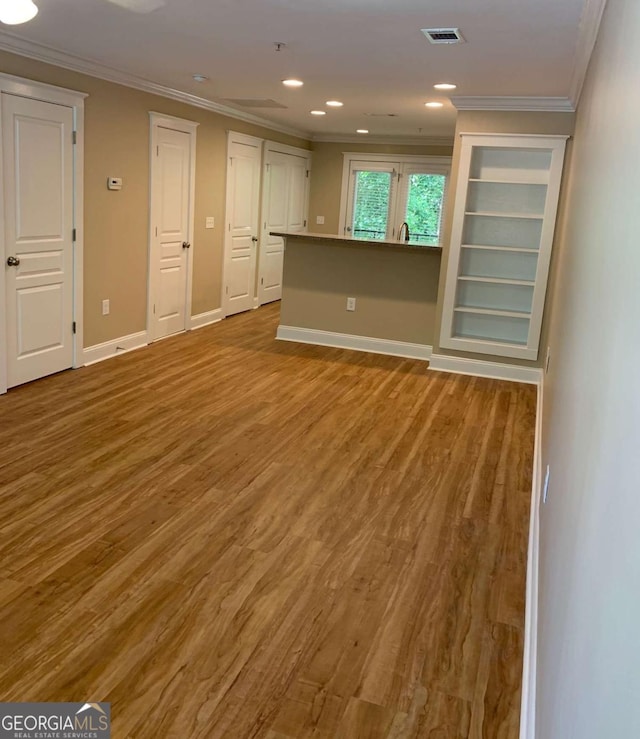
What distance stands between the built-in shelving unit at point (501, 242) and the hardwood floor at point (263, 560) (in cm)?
126

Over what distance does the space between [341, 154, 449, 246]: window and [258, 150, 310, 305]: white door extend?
678 mm

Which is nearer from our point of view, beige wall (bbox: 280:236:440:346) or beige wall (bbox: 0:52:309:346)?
beige wall (bbox: 0:52:309:346)

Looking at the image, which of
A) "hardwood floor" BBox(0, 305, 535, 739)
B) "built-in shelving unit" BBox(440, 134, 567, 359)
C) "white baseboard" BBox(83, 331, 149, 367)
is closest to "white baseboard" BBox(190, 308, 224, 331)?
"white baseboard" BBox(83, 331, 149, 367)

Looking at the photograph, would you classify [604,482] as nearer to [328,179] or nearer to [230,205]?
[230,205]

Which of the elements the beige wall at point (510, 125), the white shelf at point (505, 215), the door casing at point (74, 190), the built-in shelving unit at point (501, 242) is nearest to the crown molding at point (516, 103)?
the beige wall at point (510, 125)

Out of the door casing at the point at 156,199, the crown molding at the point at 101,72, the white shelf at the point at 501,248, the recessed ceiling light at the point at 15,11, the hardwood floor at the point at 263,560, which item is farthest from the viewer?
the door casing at the point at 156,199

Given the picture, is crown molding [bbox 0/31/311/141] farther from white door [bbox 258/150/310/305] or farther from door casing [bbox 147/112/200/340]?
white door [bbox 258/150/310/305]

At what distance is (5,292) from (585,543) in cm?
449

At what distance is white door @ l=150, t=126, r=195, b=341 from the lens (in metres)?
6.38

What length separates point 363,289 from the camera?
22.0 ft

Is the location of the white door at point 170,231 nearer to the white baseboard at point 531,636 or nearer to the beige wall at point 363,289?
the beige wall at point 363,289

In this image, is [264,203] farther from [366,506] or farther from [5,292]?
[366,506]

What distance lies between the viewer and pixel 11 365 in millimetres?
4895

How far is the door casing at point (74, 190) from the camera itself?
4.56 meters
